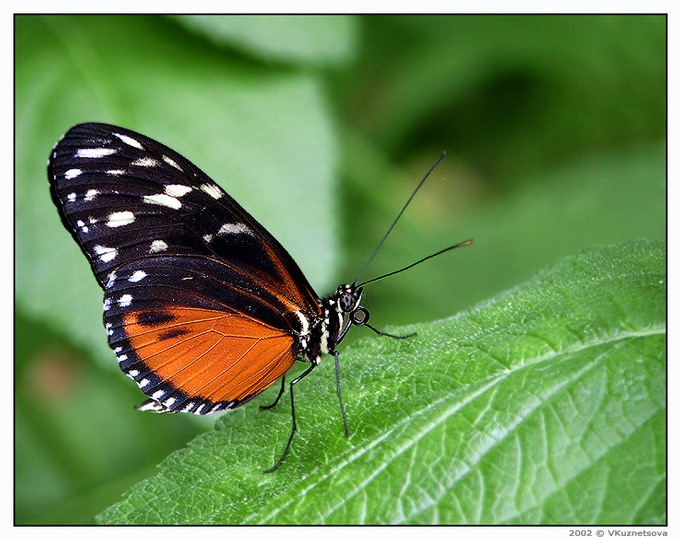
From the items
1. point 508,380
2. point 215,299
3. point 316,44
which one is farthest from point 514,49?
point 508,380

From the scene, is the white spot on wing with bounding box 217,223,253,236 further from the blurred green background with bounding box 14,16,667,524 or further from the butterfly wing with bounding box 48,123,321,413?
the blurred green background with bounding box 14,16,667,524

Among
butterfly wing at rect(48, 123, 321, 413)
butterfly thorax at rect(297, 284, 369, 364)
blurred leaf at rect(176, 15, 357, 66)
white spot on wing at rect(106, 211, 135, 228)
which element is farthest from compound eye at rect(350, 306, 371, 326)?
blurred leaf at rect(176, 15, 357, 66)

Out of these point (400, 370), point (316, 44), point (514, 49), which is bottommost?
point (400, 370)

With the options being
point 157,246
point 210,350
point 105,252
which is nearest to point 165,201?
point 157,246

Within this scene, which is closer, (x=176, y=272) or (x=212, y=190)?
(x=212, y=190)

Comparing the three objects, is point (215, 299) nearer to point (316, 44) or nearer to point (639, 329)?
point (639, 329)

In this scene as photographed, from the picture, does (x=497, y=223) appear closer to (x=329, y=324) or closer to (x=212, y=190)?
(x=329, y=324)
